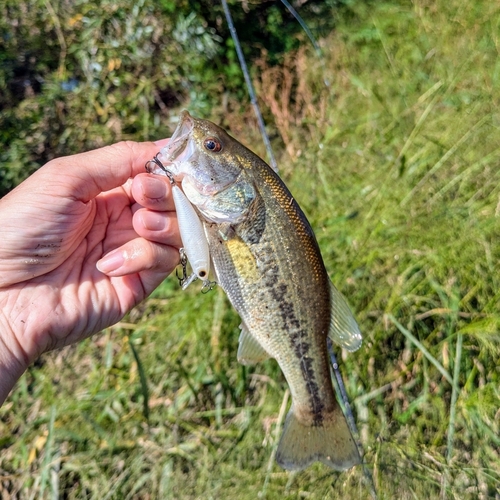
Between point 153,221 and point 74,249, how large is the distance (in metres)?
0.55

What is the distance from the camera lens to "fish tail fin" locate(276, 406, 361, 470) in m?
2.10

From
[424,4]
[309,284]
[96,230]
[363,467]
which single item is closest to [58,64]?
[96,230]

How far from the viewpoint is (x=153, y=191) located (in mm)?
2047

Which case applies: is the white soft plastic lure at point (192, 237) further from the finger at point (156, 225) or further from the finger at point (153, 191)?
the finger at point (156, 225)

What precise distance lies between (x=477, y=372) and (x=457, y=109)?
2.19m

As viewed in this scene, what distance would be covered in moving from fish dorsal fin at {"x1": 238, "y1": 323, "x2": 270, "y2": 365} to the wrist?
1112mm

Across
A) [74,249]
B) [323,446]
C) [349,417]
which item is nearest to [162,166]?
[74,249]

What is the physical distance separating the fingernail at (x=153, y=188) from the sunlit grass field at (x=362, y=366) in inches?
46.1

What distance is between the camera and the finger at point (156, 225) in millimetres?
2139

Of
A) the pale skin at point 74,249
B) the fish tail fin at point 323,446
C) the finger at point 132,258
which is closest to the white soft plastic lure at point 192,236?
the pale skin at point 74,249

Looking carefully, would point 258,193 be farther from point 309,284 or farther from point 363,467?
point 363,467

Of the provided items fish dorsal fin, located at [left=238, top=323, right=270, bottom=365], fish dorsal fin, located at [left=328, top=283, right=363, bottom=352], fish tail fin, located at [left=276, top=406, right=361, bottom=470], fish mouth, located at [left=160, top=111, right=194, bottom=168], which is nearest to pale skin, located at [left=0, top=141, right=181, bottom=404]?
fish mouth, located at [left=160, top=111, right=194, bottom=168]

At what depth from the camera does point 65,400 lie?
11.3 feet

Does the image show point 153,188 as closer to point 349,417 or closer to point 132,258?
point 132,258
